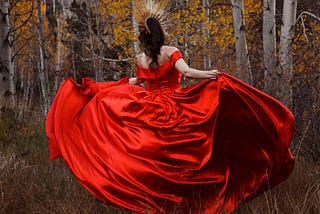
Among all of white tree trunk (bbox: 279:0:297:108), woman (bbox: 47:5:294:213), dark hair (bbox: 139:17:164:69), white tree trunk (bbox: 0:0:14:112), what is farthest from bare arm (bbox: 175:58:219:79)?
white tree trunk (bbox: 0:0:14:112)

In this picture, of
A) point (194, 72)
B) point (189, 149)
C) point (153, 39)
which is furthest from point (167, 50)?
point (189, 149)

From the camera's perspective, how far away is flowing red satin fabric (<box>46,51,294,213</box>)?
145 inches

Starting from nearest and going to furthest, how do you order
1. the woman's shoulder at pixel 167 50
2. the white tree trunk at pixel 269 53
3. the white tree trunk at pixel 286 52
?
the woman's shoulder at pixel 167 50 < the white tree trunk at pixel 286 52 < the white tree trunk at pixel 269 53

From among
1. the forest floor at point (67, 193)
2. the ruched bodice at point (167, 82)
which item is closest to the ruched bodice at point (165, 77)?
the ruched bodice at point (167, 82)

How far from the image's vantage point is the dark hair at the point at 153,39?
433cm

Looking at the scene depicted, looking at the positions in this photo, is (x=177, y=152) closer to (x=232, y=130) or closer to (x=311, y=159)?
(x=232, y=130)

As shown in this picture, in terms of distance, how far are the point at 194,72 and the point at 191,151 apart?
0.70m

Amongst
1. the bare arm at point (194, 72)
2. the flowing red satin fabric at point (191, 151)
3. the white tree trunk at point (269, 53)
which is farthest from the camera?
the white tree trunk at point (269, 53)

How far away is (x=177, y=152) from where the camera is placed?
376 cm

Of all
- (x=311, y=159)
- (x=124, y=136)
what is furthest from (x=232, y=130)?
(x=311, y=159)

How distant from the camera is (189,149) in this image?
3777 millimetres

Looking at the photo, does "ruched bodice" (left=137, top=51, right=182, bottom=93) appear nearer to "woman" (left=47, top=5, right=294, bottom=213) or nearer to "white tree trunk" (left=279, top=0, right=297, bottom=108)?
"woman" (left=47, top=5, right=294, bottom=213)

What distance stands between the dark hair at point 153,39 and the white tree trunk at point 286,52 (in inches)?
102

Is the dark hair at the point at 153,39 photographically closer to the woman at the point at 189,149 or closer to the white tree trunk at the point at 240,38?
the woman at the point at 189,149
